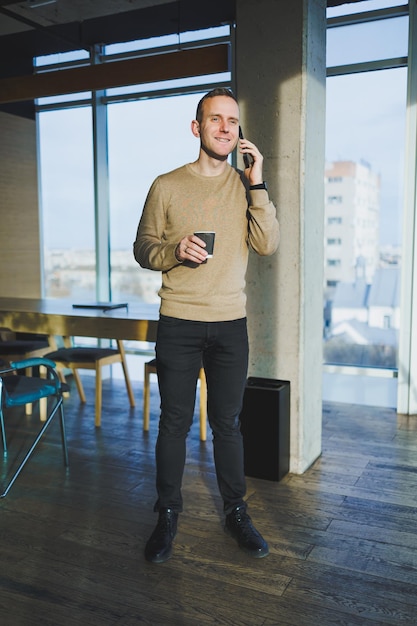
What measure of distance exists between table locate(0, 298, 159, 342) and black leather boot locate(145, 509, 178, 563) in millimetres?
1613

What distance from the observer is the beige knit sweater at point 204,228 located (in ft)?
8.21

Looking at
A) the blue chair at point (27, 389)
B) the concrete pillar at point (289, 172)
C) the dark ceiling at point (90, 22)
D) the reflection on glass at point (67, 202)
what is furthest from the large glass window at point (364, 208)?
the blue chair at point (27, 389)

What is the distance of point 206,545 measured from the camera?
2707mm

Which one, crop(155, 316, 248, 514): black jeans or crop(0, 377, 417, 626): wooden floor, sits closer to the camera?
crop(0, 377, 417, 626): wooden floor

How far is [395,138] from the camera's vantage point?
5.02 meters

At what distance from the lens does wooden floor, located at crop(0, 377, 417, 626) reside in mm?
2230

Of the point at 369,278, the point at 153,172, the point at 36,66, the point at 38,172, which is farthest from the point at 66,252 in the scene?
the point at 369,278

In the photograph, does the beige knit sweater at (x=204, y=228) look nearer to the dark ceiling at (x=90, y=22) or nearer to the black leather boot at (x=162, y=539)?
the black leather boot at (x=162, y=539)

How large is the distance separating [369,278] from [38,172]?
11.8 feet

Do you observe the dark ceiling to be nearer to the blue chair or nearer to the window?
the window

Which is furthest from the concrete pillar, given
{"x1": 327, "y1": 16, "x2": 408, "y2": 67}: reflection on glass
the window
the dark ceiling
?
the window

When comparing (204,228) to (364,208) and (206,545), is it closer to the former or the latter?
(206,545)

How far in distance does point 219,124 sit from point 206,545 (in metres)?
1.75

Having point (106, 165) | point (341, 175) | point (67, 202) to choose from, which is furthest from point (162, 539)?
point (67, 202)
